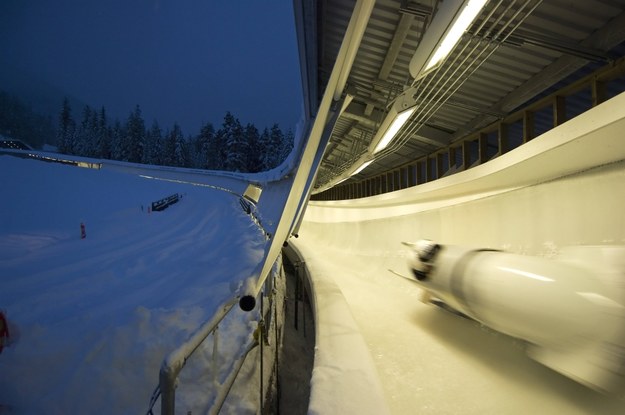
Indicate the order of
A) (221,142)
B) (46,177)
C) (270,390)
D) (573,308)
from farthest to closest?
(221,142) → (46,177) → (270,390) → (573,308)

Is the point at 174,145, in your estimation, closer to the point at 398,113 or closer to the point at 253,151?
the point at 253,151

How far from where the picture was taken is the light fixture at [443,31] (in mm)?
2289

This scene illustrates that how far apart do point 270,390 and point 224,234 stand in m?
9.37

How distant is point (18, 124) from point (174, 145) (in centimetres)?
3928

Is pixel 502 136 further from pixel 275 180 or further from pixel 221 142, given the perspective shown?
pixel 221 142

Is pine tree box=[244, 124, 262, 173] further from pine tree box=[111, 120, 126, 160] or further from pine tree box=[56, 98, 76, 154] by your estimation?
pine tree box=[56, 98, 76, 154]

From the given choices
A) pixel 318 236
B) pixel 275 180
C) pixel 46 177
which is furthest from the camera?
pixel 46 177

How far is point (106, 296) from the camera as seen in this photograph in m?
6.16

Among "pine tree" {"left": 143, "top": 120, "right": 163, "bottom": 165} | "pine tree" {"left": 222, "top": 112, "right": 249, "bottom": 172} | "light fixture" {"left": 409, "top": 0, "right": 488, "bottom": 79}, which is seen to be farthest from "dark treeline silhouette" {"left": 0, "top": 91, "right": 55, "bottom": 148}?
"light fixture" {"left": 409, "top": 0, "right": 488, "bottom": 79}

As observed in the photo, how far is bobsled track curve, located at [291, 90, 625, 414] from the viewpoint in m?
2.08

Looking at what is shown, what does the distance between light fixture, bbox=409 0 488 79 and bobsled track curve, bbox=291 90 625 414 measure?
0.98 metres

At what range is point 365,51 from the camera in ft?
17.0

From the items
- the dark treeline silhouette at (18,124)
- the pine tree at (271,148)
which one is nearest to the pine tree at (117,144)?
the pine tree at (271,148)

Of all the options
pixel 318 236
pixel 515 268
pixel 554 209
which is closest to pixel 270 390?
pixel 515 268
